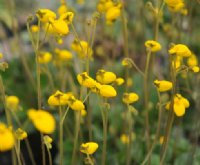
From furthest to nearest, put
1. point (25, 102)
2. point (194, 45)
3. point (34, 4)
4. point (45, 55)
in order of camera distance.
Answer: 1. point (34, 4)
2. point (194, 45)
3. point (25, 102)
4. point (45, 55)

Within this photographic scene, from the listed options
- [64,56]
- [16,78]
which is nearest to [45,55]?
[64,56]

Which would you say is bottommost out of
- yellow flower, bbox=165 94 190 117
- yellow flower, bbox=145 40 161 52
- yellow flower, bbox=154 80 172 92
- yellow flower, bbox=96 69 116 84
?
yellow flower, bbox=165 94 190 117

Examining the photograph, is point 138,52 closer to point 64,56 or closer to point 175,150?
point 175,150

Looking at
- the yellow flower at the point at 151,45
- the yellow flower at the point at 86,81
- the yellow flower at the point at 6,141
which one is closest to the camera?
the yellow flower at the point at 6,141

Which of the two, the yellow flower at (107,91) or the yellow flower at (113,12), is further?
the yellow flower at (113,12)

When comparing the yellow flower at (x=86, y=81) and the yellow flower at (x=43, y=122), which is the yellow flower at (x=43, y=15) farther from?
the yellow flower at (x=43, y=122)

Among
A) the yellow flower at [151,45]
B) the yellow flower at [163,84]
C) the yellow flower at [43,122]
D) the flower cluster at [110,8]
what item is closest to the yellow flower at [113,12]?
the flower cluster at [110,8]

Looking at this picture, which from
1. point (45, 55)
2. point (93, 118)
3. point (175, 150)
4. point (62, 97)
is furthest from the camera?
point (93, 118)

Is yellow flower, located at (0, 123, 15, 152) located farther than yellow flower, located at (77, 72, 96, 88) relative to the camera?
No

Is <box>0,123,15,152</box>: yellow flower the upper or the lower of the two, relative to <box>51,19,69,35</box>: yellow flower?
lower

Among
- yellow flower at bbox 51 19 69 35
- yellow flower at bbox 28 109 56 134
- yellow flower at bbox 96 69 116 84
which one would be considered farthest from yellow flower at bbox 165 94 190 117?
yellow flower at bbox 28 109 56 134

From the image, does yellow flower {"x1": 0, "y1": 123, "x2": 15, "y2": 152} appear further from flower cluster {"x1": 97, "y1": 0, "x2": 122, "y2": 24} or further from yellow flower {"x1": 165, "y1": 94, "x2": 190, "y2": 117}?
flower cluster {"x1": 97, "y1": 0, "x2": 122, "y2": 24}
